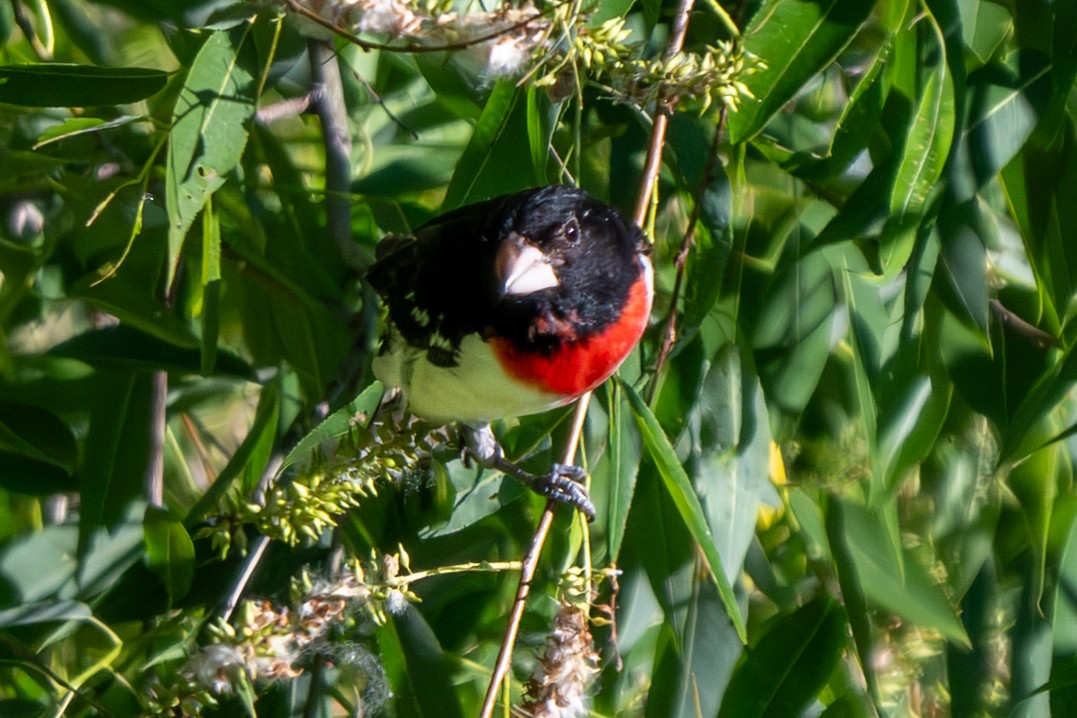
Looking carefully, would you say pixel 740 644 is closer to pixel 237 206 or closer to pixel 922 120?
pixel 922 120

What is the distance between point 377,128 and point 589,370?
511mm

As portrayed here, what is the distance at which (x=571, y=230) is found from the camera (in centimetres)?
120

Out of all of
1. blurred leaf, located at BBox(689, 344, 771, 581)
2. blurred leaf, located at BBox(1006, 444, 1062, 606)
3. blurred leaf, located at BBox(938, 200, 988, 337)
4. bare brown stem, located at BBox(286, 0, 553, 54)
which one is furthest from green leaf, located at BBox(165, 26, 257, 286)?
blurred leaf, located at BBox(1006, 444, 1062, 606)

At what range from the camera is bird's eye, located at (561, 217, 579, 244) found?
1187 millimetres

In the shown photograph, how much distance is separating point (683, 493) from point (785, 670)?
0.34 m

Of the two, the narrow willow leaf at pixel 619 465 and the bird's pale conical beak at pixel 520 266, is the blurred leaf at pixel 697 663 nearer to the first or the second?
the narrow willow leaf at pixel 619 465

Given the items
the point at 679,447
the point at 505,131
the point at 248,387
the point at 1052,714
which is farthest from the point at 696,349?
the point at 248,387

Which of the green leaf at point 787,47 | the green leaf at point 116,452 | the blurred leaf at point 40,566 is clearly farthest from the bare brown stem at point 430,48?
the blurred leaf at point 40,566

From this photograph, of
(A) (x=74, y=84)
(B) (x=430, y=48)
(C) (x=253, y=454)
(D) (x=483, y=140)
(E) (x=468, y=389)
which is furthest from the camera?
(C) (x=253, y=454)

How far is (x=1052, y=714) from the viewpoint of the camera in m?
1.34

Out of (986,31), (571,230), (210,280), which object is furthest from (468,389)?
(986,31)

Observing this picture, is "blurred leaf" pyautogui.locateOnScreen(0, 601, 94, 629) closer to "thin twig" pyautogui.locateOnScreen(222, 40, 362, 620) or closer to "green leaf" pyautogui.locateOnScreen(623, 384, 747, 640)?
"thin twig" pyautogui.locateOnScreen(222, 40, 362, 620)

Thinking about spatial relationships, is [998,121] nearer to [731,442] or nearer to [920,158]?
[920,158]

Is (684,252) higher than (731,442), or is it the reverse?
(684,252)
